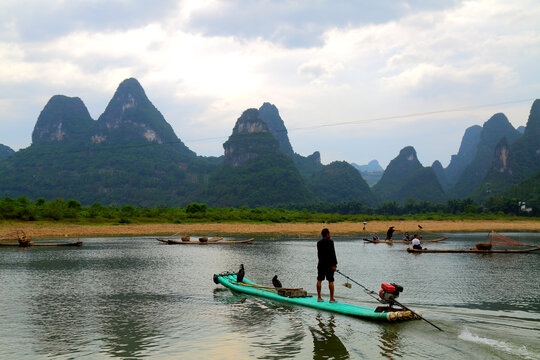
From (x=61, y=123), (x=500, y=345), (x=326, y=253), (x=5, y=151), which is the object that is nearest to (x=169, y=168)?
(x=61, y=123)

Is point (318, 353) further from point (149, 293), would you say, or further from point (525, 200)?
point (525, 200)

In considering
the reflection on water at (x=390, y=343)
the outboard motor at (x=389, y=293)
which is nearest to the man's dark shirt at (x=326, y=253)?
the outboard motor at (x=389, y=293)

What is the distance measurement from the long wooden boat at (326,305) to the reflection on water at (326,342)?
528mm

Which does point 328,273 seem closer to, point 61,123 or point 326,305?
point 326,305

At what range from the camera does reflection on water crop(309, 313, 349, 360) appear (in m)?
8.37

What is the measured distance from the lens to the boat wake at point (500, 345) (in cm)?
809

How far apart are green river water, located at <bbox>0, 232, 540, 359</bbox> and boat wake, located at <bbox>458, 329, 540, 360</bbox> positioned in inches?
0.8

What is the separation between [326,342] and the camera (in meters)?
9.21

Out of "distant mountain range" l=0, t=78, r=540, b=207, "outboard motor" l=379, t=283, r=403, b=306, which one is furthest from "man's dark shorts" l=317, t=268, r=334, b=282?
"distant mountain range" l=0, t=78, r=540, b=207

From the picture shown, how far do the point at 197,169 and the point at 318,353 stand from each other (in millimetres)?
176011

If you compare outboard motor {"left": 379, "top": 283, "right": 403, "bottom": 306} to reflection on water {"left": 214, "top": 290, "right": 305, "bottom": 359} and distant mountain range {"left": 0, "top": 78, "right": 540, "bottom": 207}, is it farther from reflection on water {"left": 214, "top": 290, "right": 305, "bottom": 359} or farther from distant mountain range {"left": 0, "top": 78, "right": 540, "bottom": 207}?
distant mountain range {"left": 0, "top": 78, "right": 540, "bottom": 207}

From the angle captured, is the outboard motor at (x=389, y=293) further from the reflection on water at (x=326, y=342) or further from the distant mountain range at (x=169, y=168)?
the distant mountain range at (x=169, y=168)

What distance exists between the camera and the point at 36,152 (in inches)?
6457

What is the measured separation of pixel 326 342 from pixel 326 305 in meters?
2.49
